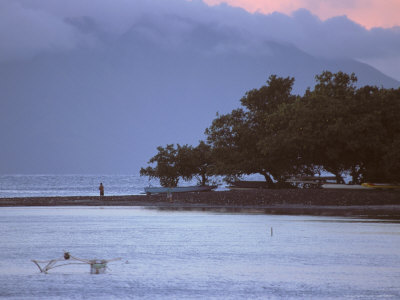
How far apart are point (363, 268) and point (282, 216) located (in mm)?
29033

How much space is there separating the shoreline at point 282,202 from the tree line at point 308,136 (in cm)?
594

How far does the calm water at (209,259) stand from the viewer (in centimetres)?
2088

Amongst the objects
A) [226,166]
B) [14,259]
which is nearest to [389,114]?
[226,166]

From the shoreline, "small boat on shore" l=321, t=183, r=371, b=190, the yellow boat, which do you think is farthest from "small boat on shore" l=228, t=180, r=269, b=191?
the yellow boat

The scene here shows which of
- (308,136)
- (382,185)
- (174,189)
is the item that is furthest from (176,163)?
(382,185)

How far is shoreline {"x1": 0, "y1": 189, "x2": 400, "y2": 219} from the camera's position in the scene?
2470 inches

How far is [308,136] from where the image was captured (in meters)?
74.4

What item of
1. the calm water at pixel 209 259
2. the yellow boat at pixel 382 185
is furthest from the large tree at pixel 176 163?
the calm water at pixel 209 259

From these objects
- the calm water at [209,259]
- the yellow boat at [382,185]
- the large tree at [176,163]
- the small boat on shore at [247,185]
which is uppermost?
the large tree at [176,163]

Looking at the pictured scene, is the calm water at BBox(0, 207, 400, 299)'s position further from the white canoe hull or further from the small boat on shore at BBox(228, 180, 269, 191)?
the small boat on shore at BBox(228, 180, 269, 191)

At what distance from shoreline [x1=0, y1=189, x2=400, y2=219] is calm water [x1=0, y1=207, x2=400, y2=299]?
564 inches

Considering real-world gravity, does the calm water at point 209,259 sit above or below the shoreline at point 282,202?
below

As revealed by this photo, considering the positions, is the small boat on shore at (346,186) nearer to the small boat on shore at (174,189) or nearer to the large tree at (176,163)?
the large tree at (176,163)

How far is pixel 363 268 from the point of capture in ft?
83.9
